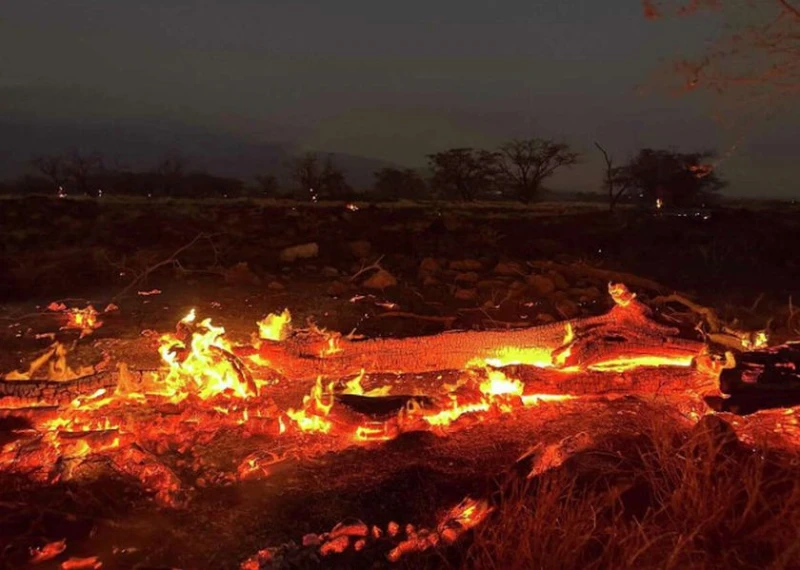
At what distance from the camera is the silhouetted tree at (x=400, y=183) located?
186ft

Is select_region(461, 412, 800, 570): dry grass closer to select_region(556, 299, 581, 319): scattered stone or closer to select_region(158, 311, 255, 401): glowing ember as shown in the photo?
select_region(158, 311, 255, 401): glowing ember

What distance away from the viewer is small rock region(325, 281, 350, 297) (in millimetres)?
9836

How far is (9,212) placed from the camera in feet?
67.0

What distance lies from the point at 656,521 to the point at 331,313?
5852 millimetres

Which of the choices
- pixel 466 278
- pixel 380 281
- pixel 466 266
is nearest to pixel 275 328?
pixel 380 281

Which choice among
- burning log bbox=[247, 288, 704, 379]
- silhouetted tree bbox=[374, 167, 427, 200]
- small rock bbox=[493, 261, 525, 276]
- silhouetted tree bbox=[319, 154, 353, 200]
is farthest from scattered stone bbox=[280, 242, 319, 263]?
silhouetted tree bbox=[374, 167, 427, 200]

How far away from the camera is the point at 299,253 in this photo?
1315cm

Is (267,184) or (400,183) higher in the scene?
(400,183)

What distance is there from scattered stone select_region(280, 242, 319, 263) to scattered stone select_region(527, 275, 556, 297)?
4.96 metres

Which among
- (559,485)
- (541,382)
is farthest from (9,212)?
(559,485)

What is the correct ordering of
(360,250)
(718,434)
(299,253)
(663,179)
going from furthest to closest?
(663,179), (360,250), (299,253), (718,434)

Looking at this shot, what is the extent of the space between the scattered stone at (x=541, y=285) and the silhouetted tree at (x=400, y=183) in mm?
46727

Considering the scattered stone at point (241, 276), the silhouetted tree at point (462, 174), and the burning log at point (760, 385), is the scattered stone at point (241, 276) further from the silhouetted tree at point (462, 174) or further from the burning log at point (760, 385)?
the silhouetted tree at point (462, 174)

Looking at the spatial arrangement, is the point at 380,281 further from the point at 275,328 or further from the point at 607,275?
the point at 275,328
